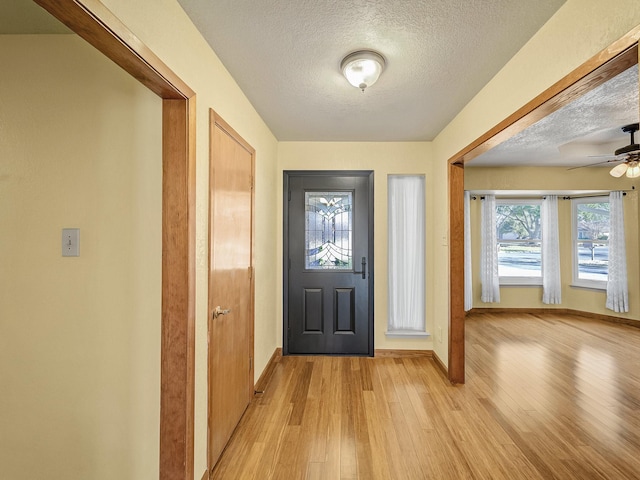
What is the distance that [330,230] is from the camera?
3535mm

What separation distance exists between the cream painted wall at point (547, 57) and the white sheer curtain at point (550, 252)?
13.1 feet

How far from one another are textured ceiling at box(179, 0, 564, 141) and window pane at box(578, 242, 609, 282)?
15.6 feet

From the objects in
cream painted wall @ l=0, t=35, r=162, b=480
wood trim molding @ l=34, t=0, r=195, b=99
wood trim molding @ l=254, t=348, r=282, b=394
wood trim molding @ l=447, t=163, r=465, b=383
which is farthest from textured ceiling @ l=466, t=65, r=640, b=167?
wood trim molding @ l=254, t=348, r=282, b=394

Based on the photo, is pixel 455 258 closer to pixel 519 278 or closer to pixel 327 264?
pixel 327 264

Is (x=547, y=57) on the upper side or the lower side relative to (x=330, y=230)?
upper

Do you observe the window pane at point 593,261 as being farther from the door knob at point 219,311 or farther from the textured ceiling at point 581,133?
the door knob at point 219,311

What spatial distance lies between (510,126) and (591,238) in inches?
201

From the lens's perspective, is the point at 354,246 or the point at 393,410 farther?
the point at 354,246

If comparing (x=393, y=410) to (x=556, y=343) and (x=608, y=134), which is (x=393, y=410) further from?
(x=608, y=134)

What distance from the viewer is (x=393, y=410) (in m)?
2.43

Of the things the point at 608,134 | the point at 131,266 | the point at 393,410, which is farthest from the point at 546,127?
the point at 131,266

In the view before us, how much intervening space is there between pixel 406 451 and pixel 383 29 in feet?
8.17

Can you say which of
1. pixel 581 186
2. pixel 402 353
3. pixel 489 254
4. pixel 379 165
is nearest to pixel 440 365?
pixel 402 353

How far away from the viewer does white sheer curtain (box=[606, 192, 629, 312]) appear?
4992 mm
